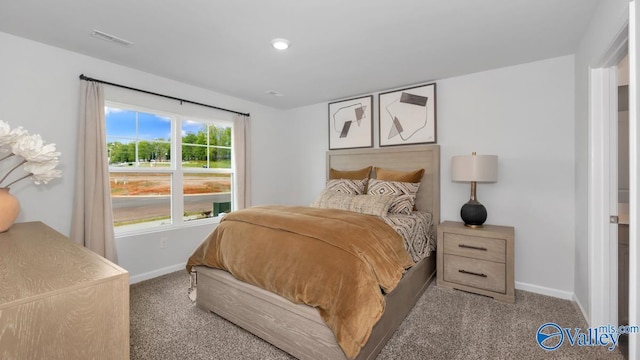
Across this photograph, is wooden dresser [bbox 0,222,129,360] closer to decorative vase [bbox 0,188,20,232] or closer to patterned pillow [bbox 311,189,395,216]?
decorative vase [bbox 0,188,20,232]

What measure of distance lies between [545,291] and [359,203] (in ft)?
6.75

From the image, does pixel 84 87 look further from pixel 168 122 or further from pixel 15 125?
pixel 168 122

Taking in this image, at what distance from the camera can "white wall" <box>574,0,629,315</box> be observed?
5.51 feet

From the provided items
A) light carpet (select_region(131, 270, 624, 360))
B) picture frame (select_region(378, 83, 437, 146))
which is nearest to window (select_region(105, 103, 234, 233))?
light carpet (select_region(131, 270, 624, 360))

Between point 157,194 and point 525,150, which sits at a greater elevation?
point 525,150

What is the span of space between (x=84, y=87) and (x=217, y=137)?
154 centimetres

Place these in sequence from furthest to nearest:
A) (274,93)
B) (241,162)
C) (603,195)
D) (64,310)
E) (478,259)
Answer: (241,162)
(274,93)
(478,259)
(603,195)
(64,310)

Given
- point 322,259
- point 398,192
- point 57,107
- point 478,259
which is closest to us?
point 322,259

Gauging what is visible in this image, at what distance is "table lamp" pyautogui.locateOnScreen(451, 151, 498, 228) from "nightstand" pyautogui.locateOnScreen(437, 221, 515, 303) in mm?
113

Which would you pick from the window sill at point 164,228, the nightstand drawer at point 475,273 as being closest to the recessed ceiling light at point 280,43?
the window sill at point 164,228

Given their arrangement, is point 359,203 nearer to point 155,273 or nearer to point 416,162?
point 416,162

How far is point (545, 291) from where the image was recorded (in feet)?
8.96

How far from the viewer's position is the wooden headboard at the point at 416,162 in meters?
3.28

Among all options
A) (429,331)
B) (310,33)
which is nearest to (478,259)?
(429,331)
